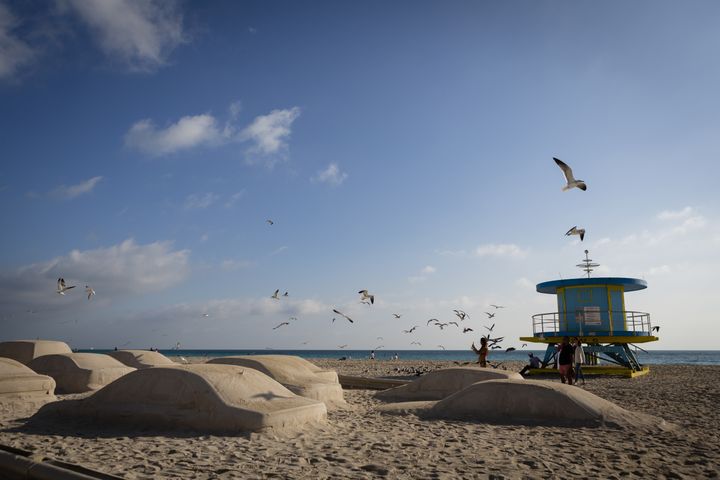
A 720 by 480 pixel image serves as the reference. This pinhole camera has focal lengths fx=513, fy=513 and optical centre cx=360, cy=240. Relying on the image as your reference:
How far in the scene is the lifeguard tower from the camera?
25734mm

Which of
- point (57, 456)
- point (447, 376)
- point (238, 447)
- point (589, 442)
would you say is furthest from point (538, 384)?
point (57, 456)

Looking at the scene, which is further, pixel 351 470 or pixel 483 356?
pixel 483 356

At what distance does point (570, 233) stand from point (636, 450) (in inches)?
422

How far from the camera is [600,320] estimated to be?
26.0m

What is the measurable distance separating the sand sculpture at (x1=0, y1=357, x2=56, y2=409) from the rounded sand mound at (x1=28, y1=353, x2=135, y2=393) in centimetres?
232

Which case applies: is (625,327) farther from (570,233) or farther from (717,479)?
(717,479)

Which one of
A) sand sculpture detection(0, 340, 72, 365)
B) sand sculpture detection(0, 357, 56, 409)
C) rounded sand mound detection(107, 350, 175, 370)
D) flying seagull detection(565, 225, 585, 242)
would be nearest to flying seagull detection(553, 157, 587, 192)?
flying seagull detection(565, 225, 585, 242)

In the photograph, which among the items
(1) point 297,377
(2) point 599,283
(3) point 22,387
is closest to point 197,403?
(1) point 297,377

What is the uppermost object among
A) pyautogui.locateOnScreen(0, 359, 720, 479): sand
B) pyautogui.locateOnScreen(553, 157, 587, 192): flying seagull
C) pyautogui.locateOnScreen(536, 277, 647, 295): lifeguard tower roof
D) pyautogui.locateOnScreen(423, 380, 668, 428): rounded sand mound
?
pyautogui.locateOnScreen(553, 157, 587, 192): flying seagull

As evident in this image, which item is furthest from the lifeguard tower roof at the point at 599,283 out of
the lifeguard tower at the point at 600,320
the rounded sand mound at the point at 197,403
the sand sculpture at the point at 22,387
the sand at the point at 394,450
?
the sand sculpture at the point at 22,387

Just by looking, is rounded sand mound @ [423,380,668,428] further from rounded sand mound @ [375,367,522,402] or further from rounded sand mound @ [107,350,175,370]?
rounded sand mound @ [107,350,175,370]

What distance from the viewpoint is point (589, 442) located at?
8875 millimetres

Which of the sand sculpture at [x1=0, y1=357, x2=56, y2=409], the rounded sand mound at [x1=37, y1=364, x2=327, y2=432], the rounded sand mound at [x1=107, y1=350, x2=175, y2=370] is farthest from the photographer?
the rounded sand mound at [x1=107, y1=350, x2=175, y2=370]

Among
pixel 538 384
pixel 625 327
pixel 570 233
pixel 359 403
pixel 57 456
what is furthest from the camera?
pixel 625 327
